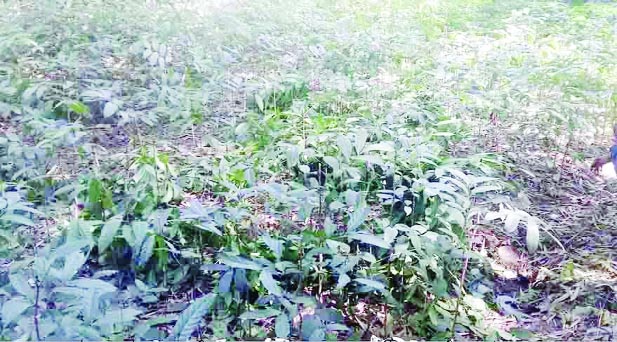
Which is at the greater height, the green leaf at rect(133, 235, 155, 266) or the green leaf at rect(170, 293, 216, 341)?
the green leaf at rect(170, 293, 216, 341)

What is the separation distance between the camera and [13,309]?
1260 millimetres

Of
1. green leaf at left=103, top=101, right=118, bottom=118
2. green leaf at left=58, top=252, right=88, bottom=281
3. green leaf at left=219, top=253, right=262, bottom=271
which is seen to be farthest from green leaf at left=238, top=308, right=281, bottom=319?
green leaf at left=103, top=101, right=118, bottom=118

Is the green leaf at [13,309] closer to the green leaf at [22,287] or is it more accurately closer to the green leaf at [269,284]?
the green leaf at [22,287]

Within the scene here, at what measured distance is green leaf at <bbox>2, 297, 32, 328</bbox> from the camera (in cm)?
124

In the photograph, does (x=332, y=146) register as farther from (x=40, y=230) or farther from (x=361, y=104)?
(x=40, y=230)

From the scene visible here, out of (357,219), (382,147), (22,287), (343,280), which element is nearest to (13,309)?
(22,287)

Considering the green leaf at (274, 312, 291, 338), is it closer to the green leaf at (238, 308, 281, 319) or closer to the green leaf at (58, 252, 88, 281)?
the green leaf at (238, 308, 281, 319)

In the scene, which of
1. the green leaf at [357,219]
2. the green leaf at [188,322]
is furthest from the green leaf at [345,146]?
the green leaf at [188,322]

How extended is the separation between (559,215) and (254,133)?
4.65ft

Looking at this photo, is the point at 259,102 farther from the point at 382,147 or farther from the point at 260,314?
the point at 260,314

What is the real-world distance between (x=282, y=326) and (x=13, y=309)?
0.63 meters

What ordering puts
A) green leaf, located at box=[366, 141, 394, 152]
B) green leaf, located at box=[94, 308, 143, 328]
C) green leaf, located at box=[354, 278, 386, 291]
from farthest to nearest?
1. green leaf, located at box=[366, 141, 394, 152]
2. green leaf, located at box=[354, 278, 386, 291]
3. green leaf, located at box=[94, 308, 143, 328]

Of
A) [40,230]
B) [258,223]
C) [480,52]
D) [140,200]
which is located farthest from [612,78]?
[40,230]

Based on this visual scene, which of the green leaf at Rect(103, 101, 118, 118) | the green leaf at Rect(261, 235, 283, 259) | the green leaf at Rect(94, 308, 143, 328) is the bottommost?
the green leaf at Rect(261, 235, 283, 259)
